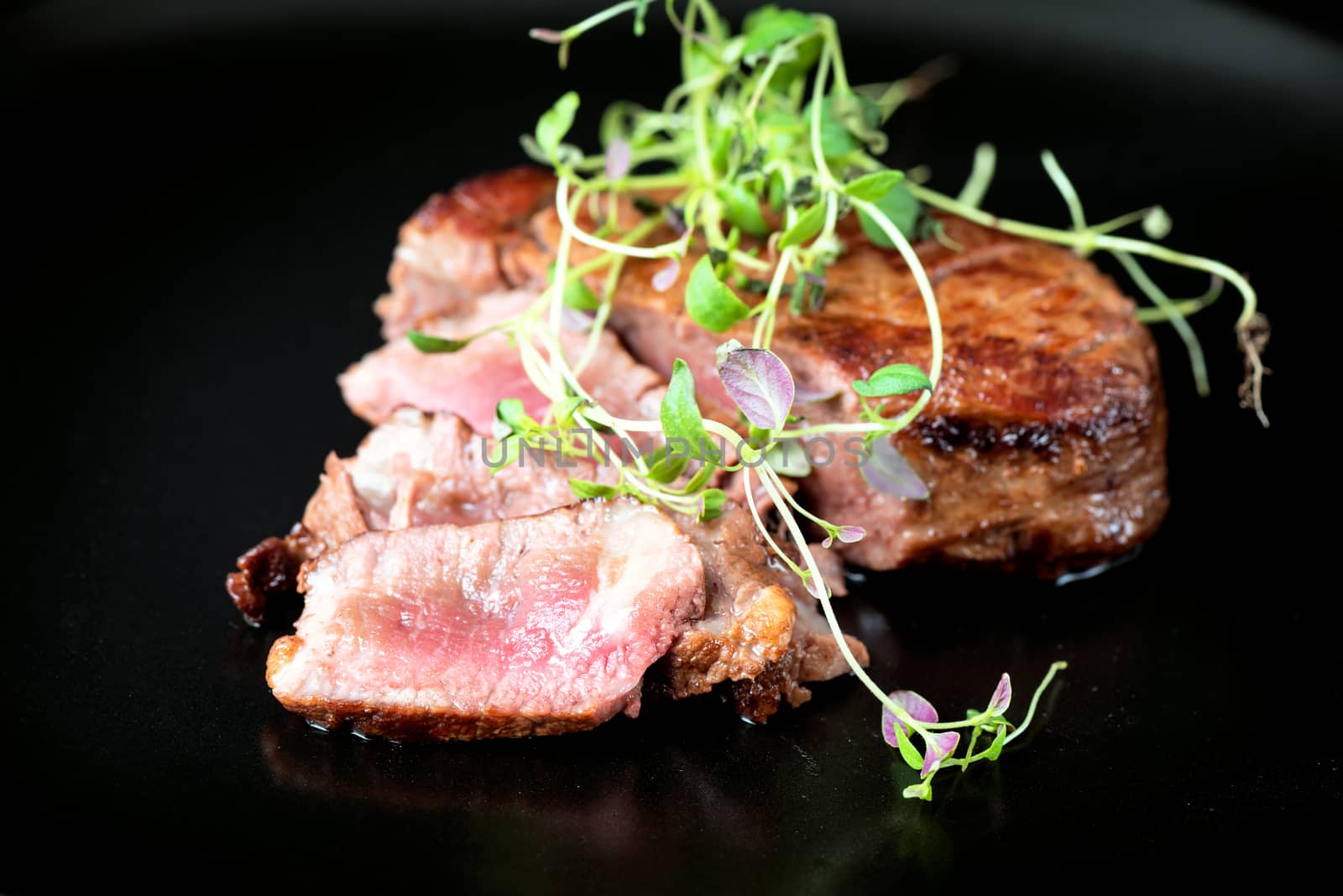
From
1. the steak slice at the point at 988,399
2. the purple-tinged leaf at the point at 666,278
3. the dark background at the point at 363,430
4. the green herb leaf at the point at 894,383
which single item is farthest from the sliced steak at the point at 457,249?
the green herb leaf at the point at 894,383

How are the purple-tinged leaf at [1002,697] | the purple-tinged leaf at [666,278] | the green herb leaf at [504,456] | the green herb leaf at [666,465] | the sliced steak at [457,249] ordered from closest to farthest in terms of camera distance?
the purple-tinged leaf at [1002,697], the green herb leaf at [666,465], the green herb leaf at [504,456], the purple-tinged leaf at [666,278], the sliced steak at [457,249]

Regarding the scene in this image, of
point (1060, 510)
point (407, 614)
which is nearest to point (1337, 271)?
point (1060, 510)

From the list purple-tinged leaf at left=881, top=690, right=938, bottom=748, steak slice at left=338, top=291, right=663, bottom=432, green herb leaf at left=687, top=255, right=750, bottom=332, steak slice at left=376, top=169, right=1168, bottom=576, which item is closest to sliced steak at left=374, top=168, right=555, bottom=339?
steak slice at left=338, top=291, right=663, bottom=432

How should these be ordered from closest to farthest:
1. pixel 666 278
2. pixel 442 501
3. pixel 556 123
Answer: pixel 442 501, pixel 556 123, pixel 666 278

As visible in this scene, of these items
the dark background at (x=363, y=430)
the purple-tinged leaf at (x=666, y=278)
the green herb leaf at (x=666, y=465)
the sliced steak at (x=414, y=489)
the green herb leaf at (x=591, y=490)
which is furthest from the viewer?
the purple-tinged leaf at (x=666, y=278)

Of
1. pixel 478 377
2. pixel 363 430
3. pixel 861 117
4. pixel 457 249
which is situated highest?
pixel 861 117

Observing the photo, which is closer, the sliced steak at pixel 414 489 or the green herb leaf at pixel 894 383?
the green herb leaf at pixel 894 383

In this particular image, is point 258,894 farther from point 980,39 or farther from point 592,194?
point 980,39

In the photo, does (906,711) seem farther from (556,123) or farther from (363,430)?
(363,430)

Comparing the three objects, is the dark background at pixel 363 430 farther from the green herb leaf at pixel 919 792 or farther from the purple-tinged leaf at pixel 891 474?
the purple-tinged leaf at pixel 891 474

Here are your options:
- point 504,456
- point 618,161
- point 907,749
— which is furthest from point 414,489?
point 907,749
